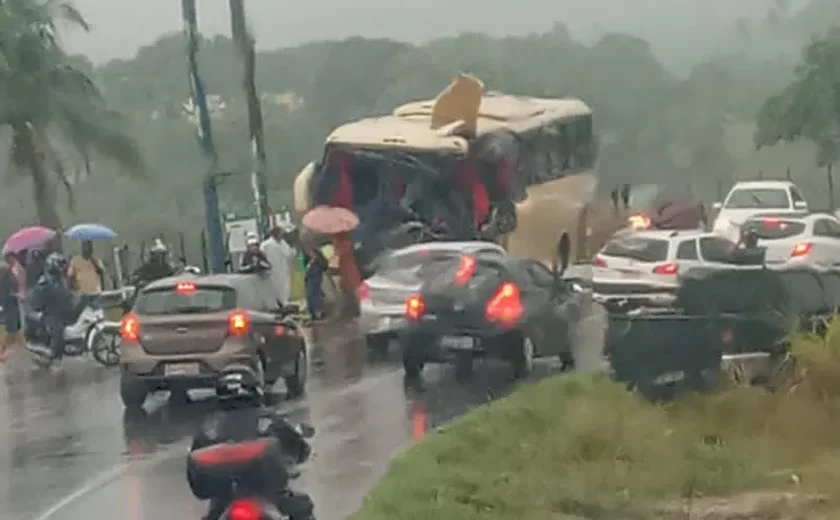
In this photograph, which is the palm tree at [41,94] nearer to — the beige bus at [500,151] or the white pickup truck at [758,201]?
the beige bus at [500,151]

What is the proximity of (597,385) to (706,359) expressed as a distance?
169cm

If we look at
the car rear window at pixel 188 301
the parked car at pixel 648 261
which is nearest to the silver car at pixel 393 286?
Answer: the parked car at pixel 648 261

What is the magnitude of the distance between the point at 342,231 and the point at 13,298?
18.8 ft

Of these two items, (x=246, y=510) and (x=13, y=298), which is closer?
(x=246, y=510)

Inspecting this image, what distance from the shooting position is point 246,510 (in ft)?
30.2

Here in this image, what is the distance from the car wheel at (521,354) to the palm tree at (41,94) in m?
17.7

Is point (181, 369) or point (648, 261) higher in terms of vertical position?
point (181, 369)

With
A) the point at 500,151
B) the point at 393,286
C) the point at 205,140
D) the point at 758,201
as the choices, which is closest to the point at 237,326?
the point at 393,286

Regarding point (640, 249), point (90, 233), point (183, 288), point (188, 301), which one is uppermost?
point (183, 288)

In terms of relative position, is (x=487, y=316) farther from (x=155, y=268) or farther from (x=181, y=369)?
(x=155, y=268)

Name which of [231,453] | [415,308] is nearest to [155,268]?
[415,308]

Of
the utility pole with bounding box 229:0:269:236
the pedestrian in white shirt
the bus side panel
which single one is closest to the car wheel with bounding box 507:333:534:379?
the pedestrian in white shirt

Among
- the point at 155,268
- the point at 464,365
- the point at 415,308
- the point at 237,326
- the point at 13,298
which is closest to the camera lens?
the point at 237,326

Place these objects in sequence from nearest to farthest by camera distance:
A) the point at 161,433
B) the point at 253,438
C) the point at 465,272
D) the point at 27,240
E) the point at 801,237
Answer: the point at 253,438, the point at 161,433, the point at 465,272, the point at 27,240, the point at 801,237
